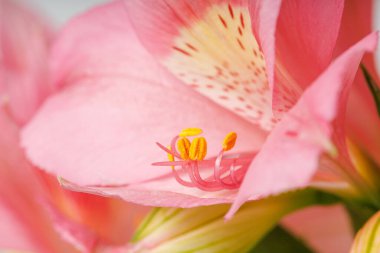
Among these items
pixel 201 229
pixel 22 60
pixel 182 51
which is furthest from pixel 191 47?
pixel 22 60

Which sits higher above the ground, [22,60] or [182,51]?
[182,51]

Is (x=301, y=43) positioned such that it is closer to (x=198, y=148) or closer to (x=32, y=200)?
(x=198, y=148)

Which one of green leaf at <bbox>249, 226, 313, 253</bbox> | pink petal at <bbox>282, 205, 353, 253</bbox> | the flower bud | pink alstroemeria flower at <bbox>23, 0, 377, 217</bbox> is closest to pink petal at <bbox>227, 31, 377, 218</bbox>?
pink alstroemeria flower at <bbox>23, 0, 377, 217</bbox>

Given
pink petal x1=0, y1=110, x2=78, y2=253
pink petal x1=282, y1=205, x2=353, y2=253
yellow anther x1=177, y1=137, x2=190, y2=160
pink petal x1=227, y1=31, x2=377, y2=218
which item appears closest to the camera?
pink petal x1=227, y1=31, x2=377, y2=218

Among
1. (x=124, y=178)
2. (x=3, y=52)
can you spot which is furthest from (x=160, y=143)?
(x=3, y=52)

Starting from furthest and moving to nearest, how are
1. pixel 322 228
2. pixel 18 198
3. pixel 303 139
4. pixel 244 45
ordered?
pixel 322 228 → pixel 18 198 → pixel 244 45 → pixel 303 139

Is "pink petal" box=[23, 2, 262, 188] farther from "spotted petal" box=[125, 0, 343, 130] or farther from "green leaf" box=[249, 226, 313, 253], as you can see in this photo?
"green leaf" box=[249, 226, 313, 253]

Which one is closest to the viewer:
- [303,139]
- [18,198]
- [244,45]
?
[303,139]

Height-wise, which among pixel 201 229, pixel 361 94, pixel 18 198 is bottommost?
pixel 18 198

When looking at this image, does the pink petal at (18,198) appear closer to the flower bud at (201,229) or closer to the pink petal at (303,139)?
the flower bud at (201,229)
